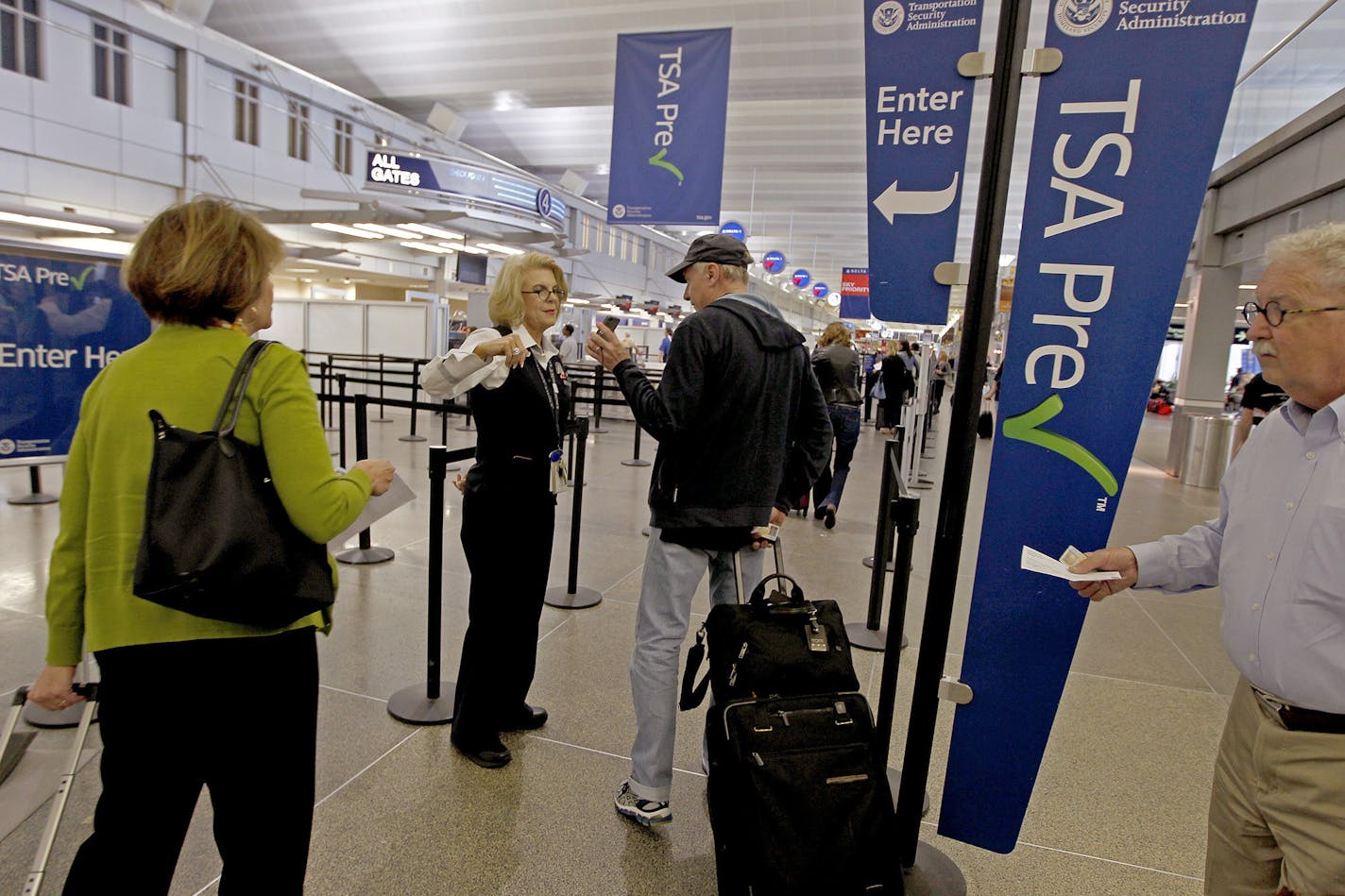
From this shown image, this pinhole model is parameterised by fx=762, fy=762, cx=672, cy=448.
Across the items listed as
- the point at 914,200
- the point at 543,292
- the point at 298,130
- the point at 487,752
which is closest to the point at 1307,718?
the point at 914,200

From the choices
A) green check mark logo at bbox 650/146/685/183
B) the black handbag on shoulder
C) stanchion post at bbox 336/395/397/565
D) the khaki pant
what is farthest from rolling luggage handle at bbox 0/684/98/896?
green check mark logo at bbox 650/146/685/183

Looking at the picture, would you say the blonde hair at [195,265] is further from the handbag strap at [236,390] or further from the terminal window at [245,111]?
the terminal window at [245,111]

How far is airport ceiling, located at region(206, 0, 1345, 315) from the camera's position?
33.9 ft

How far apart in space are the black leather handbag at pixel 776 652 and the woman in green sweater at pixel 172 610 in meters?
1.07

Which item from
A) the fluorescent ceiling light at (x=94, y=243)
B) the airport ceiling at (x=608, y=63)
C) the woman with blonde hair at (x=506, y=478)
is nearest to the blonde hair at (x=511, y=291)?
the woman with blonde hair at (x=506, y=478)

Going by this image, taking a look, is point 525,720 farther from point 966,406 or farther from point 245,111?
point 245,111

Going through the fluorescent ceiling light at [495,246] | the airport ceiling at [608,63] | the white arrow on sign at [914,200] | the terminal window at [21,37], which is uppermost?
the airport ceiling at [608,63]

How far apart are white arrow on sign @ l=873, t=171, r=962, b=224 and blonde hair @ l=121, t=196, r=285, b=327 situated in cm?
162

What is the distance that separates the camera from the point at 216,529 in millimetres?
1299

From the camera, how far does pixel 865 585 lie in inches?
209

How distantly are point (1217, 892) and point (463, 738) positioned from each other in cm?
228

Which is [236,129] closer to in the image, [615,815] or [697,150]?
[697,150]

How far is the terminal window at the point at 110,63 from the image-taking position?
42.3ft

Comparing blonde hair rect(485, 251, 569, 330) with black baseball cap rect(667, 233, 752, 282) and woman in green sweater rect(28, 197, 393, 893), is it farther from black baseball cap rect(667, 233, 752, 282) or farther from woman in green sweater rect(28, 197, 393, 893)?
woman in green sweater rect(28, 197, 393, 893)
